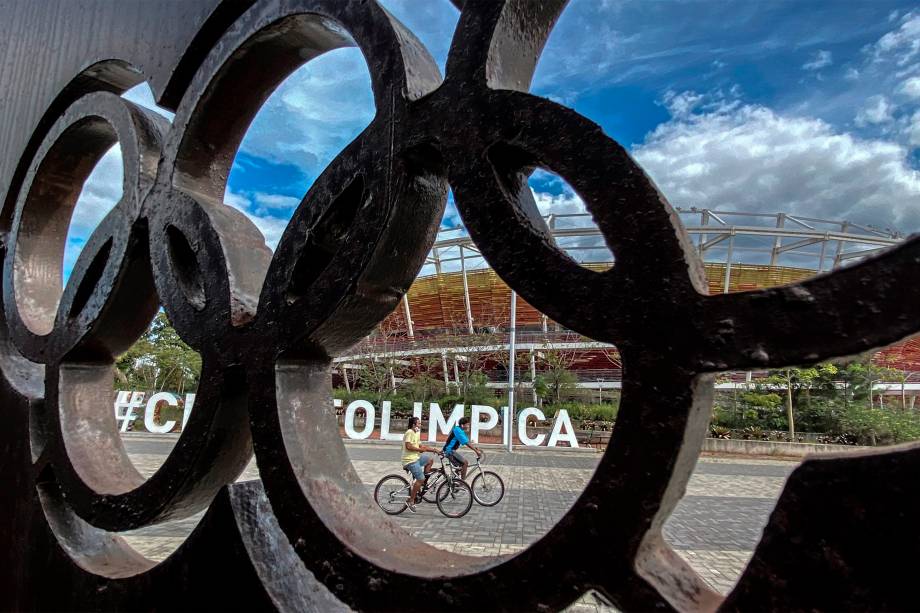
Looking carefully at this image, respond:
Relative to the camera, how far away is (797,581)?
0.59 m

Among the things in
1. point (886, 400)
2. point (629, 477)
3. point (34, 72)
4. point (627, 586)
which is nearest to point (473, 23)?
point (629, 477)

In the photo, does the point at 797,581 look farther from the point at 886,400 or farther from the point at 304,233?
the point at 886,400

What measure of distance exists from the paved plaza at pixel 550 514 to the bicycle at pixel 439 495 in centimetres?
15

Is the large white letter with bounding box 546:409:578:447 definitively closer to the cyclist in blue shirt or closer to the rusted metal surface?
the cyclist in blue shirt

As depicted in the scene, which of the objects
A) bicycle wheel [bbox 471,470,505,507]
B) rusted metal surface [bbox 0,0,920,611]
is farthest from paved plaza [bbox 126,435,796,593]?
rusted metal surface [bbox 0,0,920,611]

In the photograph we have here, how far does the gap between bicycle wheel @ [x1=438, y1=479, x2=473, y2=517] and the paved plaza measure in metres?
0.15

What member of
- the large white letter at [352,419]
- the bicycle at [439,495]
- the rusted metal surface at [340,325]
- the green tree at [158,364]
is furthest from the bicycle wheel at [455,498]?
the green tree at [158,364]

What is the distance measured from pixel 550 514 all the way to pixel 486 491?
44.4 inches

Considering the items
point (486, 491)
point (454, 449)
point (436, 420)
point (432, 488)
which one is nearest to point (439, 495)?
point (432, 488)

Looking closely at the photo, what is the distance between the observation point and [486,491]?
8.08 m

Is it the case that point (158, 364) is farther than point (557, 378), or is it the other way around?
point (158, 364)

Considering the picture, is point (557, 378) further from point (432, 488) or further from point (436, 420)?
point (432, 488)

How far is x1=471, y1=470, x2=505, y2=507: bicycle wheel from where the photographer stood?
7852mm

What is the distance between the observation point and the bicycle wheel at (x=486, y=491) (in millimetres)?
7852
